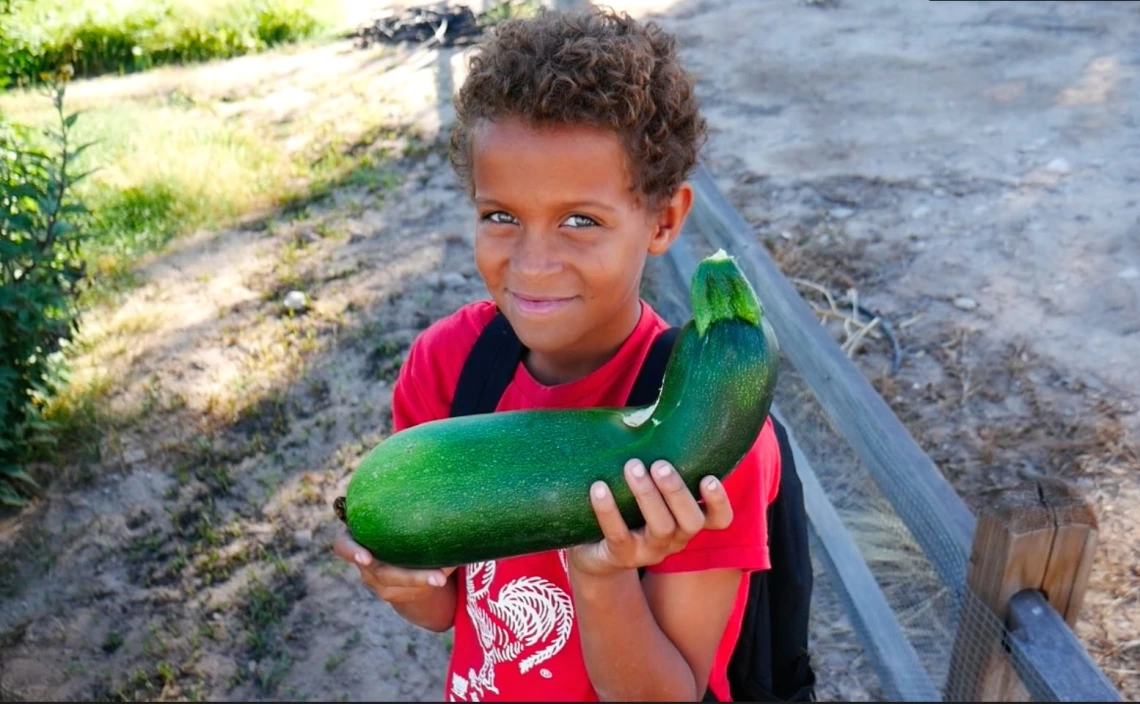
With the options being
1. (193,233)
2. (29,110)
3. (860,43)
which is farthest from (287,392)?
(860,43)

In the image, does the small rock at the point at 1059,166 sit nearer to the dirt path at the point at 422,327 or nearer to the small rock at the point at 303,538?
the dirt path at the point at 422,327

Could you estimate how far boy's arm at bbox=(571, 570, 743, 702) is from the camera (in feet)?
5.40

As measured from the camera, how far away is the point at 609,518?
59.2 inches

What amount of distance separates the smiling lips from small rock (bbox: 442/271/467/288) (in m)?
4.11

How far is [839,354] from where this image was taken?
283 cm

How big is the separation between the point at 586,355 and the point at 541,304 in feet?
0.66

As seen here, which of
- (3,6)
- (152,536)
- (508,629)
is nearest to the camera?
(508,629)

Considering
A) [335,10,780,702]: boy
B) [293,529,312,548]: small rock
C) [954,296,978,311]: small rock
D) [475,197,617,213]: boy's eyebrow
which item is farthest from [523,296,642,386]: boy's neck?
[954,296,978,311]: small rock

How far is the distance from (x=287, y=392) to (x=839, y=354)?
3036 mm

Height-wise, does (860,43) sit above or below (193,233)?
above

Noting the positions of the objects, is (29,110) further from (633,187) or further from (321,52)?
(633,187)

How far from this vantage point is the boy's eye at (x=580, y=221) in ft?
5.58

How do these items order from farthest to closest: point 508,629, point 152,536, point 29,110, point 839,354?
point 29,110
point 152,536
point 839,354
point 508,629

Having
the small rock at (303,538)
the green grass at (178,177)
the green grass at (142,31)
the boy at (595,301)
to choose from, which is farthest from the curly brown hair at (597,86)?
the green grass at (142,31)
